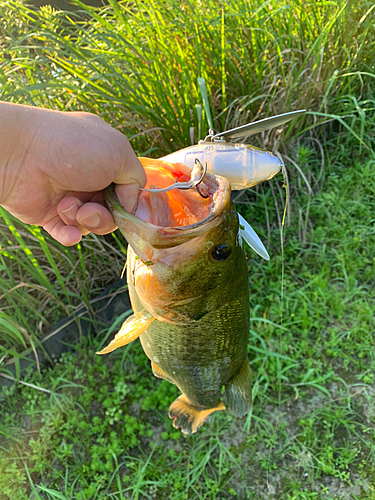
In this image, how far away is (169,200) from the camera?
119 centimetres

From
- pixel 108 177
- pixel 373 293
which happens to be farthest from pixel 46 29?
pixel 373 293

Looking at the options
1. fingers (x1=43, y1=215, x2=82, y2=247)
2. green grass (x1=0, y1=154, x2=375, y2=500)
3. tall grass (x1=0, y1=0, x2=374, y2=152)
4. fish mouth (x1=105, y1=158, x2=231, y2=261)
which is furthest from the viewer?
tall grass (x1=0, y1=0, x2=374, y2=152)

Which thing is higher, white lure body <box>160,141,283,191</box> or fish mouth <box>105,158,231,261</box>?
white lure body <box>160,141,283,191</box>

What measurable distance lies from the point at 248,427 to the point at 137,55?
290 centimetres

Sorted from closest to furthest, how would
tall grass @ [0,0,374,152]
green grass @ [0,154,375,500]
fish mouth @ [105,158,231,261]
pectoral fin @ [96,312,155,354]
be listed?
fish mouth @ [105,158,231,261] → pectoral fin @ [96,312,155,354] → green grass @ [0,154,375,500] → tall grass @ [0,0,374,152]

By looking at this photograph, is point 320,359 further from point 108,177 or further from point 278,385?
point 108,177

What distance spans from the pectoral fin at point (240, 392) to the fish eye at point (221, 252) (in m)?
0.86

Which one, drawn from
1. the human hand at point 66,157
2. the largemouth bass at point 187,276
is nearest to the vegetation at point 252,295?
the largemouth bass at point 187,276

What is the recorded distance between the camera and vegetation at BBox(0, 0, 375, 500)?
2.13 metres

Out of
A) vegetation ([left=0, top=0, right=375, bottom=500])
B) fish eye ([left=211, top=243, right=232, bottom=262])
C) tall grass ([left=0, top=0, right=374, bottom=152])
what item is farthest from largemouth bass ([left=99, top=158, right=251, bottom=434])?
tall grass ([left=0, top=0, right=374, bottom=152])

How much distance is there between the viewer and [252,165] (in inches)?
44.6

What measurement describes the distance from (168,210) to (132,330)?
508 millimetres

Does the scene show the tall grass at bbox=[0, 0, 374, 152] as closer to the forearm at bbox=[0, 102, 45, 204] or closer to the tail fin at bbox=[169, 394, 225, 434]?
the forearm at bbox=[0, 102, 45, 204]

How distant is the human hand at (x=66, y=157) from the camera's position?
40.4 inches
